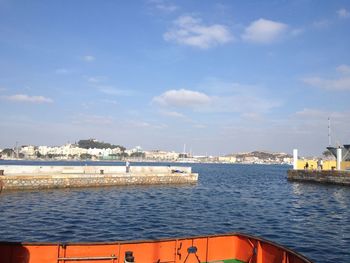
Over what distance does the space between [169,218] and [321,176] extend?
171 ft

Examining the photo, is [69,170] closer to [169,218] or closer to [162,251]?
[169,218]

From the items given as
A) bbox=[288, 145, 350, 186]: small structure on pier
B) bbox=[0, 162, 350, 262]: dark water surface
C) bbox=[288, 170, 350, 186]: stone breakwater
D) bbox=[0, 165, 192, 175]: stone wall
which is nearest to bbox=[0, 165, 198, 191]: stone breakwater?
bbox=[0, 165, 192, 175]: stone wall

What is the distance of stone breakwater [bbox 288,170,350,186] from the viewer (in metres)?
68.8

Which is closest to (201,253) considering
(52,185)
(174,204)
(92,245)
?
(92,245)

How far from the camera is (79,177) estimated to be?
2067 inches

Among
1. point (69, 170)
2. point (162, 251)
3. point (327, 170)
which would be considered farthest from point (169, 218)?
point (327, 170)

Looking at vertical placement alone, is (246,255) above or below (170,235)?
above

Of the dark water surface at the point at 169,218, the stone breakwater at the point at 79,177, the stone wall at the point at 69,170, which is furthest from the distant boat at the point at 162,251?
the stone wall at the point at 69,170

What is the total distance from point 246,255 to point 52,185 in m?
40.2

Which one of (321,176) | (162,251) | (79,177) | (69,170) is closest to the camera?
(162,251)

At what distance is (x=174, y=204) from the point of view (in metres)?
40.0

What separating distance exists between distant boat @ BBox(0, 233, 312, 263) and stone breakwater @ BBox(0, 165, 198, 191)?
31.0 m

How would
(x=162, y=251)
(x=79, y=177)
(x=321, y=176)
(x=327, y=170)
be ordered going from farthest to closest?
(x=321, y=176), (x=327, y=170), (x=79, y=177), (x=162, y=251)

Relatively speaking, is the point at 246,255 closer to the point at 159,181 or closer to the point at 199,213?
the point at 199,213
